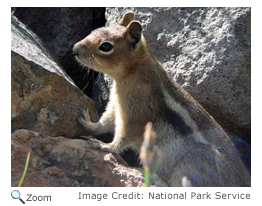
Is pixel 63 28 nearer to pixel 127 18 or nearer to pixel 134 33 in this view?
pixel 127 18

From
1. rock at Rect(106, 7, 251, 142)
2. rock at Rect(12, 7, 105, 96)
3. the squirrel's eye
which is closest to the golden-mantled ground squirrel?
the squirrel's eye

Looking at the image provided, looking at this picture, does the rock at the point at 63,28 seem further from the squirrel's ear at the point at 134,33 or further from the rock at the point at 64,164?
the rock at the point at 64,164

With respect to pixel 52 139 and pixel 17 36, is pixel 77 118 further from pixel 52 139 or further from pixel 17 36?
pixel 17 36

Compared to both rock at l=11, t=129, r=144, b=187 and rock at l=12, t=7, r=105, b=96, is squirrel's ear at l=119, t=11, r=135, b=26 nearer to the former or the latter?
rock at l=12, t=7, r=105, b=96

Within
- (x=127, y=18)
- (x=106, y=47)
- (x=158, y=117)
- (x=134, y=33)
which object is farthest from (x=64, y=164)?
(x=127, y=18)

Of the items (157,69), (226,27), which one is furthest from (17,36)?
(226,27)

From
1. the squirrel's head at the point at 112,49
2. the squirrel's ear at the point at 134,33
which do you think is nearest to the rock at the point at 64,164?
the squirrel's head at the point at 112,49

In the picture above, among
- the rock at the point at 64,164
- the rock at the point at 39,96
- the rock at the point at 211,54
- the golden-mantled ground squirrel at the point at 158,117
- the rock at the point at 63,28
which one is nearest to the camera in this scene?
the rock at the point at 64,164
